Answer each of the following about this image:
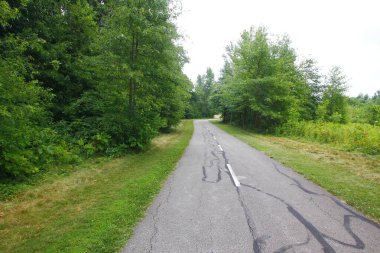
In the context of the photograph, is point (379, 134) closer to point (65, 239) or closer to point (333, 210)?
point (333, 210)

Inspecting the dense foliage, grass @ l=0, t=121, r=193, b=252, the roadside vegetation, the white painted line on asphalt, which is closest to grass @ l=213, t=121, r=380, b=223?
the roadside vegetation

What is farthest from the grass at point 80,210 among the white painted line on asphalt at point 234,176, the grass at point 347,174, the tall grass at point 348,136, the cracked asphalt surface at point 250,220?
the tall grass at point 348,136

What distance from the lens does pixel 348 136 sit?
15273mm

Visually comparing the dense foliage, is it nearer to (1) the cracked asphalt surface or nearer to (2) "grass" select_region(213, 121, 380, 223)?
(2) "grass" select_region(213, 121, 380, 223)

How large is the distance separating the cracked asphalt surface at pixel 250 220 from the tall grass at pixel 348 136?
854 cm

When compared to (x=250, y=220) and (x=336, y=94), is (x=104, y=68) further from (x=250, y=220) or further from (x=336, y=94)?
(x=336, y=94)

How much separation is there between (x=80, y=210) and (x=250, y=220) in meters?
3.58

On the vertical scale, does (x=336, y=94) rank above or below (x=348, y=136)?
above

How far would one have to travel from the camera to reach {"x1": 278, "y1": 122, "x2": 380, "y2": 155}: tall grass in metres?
12.9

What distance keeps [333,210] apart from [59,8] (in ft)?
50.9

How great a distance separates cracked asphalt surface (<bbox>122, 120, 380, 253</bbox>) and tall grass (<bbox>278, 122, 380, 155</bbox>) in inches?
336

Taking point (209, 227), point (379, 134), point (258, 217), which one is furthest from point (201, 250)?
point (379, 134)

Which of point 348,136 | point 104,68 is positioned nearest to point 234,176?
point 104,68

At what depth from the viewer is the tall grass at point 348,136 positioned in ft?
42.3
